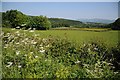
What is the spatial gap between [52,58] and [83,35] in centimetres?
95

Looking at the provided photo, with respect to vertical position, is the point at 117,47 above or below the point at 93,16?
below

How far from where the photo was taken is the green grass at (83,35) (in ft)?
16.1

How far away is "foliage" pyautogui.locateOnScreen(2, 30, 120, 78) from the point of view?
12.8 ft

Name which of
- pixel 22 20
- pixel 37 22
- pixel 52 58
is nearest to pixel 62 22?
pixel 37 22

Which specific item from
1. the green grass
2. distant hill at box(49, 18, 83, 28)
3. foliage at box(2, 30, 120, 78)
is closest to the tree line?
distant hill at box(49, 18, 83, 28)

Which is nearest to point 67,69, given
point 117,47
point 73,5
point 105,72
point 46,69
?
point 46,69

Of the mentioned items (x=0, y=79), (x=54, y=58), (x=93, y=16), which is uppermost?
(x=93, y=16)

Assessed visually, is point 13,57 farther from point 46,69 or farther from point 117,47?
point 117,47

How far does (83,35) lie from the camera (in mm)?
5070

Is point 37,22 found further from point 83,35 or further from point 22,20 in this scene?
point 83,35

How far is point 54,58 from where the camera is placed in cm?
458

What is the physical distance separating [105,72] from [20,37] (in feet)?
5.83

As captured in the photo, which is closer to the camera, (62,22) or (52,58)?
(52,58)

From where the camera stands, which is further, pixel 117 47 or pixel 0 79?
pixel 117 47
